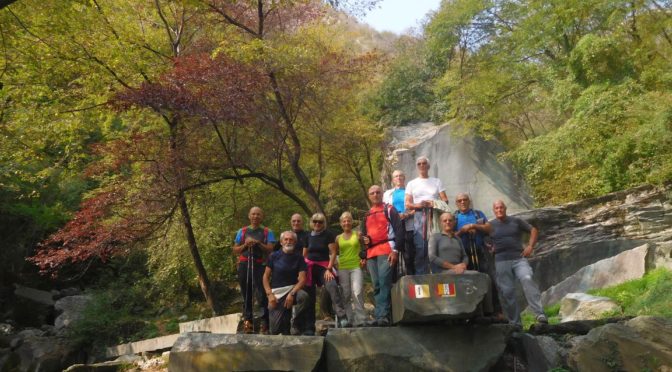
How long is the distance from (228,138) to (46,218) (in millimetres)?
7883

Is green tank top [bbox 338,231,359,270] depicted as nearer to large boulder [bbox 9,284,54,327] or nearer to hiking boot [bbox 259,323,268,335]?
hiking boot [bbox 259,323,268,335]

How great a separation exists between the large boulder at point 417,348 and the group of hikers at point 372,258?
0.33 meters

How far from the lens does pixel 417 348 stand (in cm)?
575

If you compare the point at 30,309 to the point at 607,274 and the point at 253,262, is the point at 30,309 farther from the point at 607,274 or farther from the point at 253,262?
the point at 607,274

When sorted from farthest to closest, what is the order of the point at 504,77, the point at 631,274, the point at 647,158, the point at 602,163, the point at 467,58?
1. the point at 467,58
2. the point at 504,77
3. the point at 602,163
4. the point at 647,158
5. the point at 631,274

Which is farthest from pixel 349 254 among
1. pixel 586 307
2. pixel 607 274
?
pixel 607 274

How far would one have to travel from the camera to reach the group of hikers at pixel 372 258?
20.5 feet

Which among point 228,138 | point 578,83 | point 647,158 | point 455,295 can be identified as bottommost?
point 455,295

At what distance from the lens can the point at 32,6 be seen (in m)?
8.58

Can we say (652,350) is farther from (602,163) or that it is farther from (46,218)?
(46,218)

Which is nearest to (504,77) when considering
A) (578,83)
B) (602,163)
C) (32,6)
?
(578,83)

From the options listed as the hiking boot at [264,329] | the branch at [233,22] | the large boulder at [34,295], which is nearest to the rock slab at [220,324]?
the hiking boot at [264,329]

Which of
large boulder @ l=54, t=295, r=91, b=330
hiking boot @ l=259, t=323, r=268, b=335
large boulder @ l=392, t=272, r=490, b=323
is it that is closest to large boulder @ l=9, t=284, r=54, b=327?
large boulder @ l=54, t=295, r=91, b=330

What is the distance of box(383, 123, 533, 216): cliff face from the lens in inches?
731
